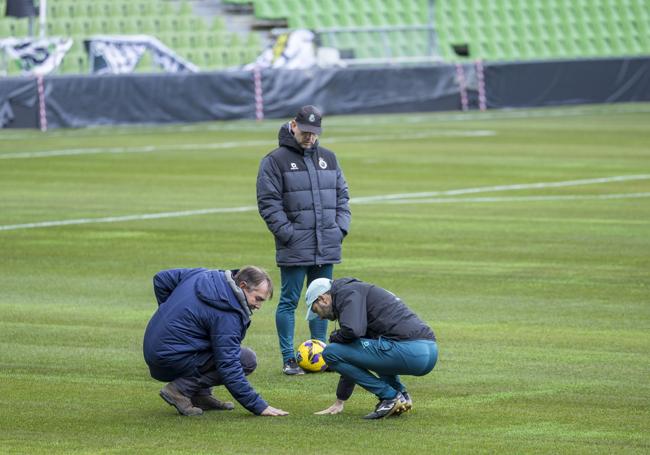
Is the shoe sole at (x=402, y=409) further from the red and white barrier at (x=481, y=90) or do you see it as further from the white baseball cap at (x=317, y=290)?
A: the red and white barrier at (x=481, y=90)

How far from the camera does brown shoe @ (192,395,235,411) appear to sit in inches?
418

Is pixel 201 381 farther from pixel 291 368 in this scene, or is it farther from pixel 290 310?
pixel 290 310

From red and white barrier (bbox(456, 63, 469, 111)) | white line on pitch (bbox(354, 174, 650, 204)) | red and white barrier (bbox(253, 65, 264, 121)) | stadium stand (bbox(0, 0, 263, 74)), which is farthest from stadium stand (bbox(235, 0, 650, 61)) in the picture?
white line on pitch (bbox(354, 174, 650, 204))

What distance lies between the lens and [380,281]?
55.3ft

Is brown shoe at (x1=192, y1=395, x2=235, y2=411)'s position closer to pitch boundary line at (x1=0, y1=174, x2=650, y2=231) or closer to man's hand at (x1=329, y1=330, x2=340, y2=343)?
man's hand at (x1=329, y1=330, x2=340, y2=343)

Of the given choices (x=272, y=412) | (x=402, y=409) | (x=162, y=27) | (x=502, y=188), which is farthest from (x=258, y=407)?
(x=162, y=27)

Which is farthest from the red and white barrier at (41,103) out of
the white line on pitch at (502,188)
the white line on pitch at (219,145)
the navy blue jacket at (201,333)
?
the navy blue jacket at (201,333)

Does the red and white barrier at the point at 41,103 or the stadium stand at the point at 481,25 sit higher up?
the stadium stand at the point at 481,25

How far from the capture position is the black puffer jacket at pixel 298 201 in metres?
12.1

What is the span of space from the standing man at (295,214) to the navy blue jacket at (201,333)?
1848 mm

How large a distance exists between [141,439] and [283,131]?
3.36m

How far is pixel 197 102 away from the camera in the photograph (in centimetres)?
4228

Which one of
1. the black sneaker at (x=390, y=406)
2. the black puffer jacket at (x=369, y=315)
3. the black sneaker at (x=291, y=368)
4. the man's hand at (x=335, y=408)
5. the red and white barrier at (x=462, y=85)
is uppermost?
the red and white barrier at (x=462, y=85)

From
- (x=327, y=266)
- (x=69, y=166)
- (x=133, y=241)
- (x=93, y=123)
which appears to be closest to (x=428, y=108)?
(x=93, y=123)
